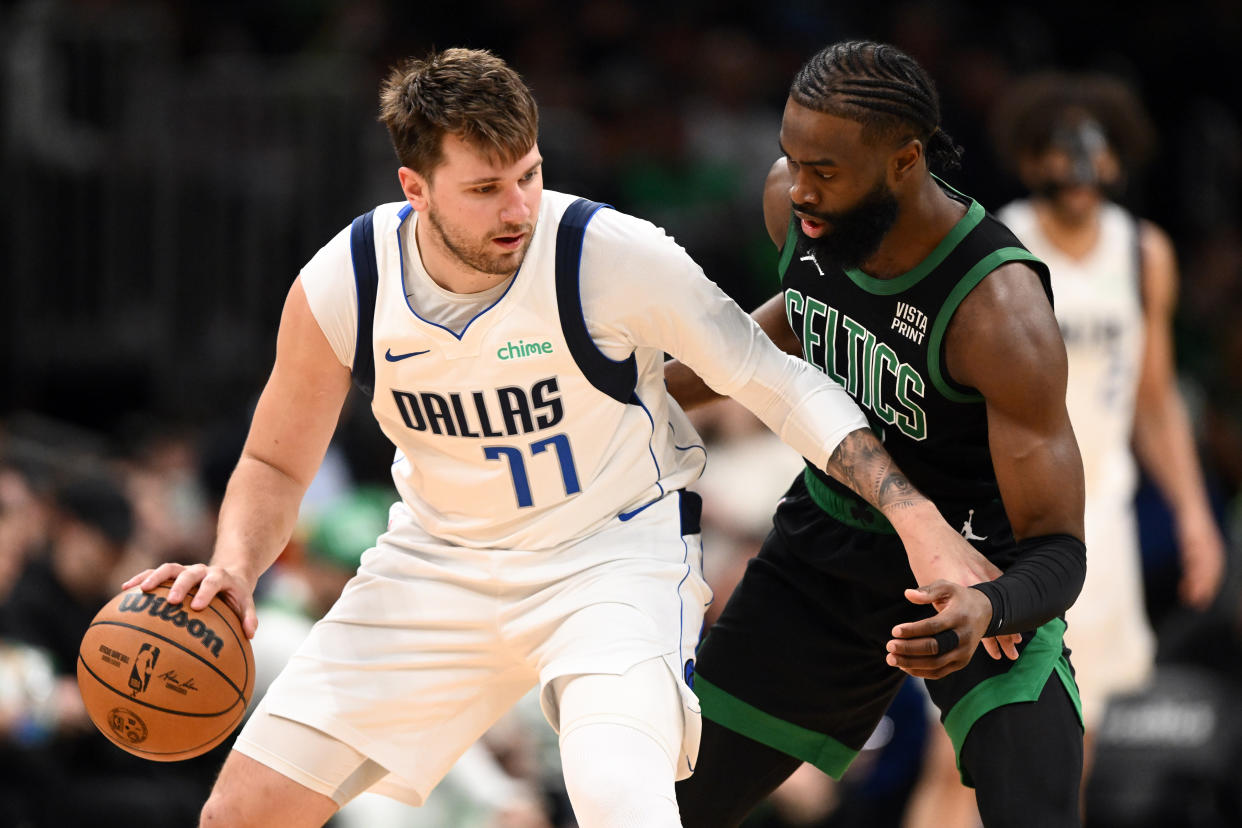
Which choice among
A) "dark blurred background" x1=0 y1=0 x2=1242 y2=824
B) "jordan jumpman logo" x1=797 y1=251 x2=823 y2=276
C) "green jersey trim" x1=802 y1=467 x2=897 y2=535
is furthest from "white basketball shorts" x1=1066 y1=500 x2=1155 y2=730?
"dark blurred background" x1=0 y1=0 x2=1242 y2=824

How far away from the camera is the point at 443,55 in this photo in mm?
4035

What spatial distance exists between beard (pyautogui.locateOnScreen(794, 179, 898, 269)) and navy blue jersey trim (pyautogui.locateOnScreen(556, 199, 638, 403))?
20.3 inches

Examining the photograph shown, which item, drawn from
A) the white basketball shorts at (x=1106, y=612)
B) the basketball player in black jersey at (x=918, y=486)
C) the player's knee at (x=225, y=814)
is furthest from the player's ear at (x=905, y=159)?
the white basketball shorts at (x=1106, y=612)

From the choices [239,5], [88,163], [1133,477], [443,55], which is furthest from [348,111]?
[443,55]

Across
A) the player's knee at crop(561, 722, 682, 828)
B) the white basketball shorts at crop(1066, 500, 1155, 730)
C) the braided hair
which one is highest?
the braided hair

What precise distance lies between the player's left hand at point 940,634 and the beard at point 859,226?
894 millimetres

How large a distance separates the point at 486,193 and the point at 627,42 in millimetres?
8378

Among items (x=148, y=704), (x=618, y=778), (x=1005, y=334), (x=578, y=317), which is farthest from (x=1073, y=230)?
(x=148, y=704)

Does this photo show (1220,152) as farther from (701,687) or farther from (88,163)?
(701,687)

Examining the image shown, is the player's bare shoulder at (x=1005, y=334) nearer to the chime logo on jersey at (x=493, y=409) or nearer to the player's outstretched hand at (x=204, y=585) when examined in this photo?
the chime logo on jersey at (x=493, y=409)

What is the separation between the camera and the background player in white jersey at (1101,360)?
6.39 m

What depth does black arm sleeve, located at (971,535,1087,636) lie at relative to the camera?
358cm

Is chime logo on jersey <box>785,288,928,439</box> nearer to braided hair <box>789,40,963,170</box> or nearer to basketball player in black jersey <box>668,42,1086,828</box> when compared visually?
basketball player in black jersey <box>668,42,1086,828</box>

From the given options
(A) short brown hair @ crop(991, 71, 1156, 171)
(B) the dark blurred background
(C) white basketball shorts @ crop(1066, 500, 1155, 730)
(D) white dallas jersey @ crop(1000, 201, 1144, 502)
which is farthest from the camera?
(B) the dark blurred background
